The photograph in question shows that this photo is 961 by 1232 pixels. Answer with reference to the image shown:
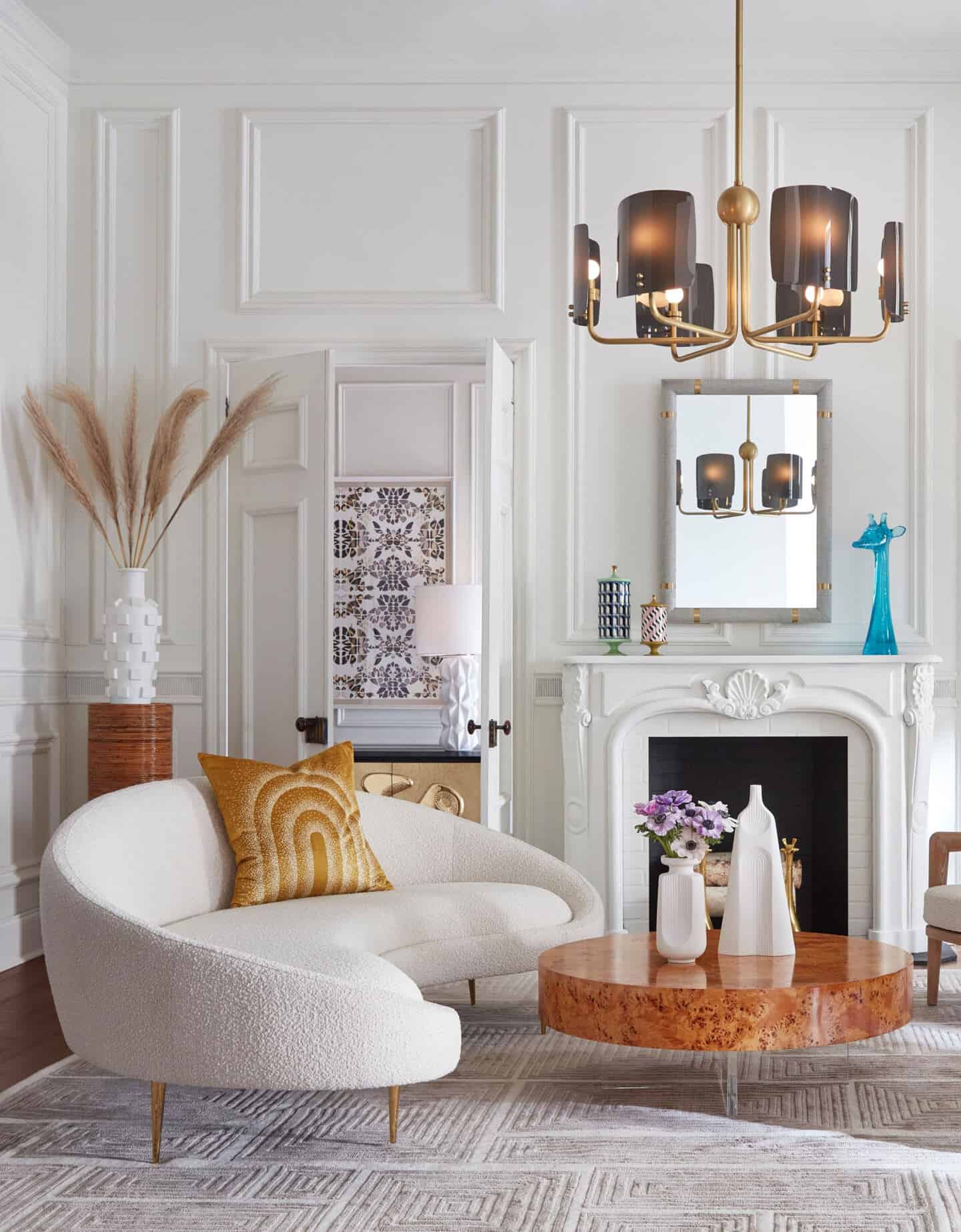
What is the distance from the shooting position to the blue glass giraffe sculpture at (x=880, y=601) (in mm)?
4844

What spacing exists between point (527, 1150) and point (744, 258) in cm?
204

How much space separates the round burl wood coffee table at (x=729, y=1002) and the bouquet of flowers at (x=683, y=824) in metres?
0.27

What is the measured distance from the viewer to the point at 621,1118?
2846 millimetres

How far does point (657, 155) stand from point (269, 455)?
1915 millimetres

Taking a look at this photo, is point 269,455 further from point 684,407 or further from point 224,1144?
point 224,1144

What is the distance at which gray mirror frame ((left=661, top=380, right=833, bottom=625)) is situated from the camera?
499 cm

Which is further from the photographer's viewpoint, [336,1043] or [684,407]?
[684,407]

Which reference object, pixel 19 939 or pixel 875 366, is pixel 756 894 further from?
pixel 19 939

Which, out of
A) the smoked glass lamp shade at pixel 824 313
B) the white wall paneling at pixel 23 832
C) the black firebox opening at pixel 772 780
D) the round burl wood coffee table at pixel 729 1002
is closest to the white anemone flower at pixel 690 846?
the round burl wood coffee table at pixel 729 1002

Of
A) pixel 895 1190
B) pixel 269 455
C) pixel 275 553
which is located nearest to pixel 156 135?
pixel 269 455

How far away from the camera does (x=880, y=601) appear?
4863 millimetres

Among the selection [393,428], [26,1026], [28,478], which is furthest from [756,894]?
[393,428]

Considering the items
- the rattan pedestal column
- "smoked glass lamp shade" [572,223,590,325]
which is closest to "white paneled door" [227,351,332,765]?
the rattan pedestal column

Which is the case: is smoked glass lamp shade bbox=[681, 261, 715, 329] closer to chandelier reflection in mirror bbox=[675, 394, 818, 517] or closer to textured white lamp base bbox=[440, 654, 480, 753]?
chandelier reflection in mirror bbox=[675, 394, 818, 517]
